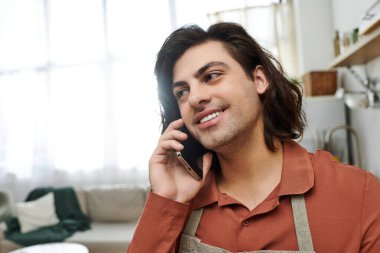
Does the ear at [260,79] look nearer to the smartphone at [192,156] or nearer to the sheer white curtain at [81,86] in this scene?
the smartphone at [192,156]

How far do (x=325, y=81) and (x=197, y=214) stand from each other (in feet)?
7.69

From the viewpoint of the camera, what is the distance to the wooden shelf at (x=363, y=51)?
4.76 ft

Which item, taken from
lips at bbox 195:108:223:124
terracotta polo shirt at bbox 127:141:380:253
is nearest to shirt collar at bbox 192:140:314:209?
terracotta polo shirt at bbox 127:141:380:253

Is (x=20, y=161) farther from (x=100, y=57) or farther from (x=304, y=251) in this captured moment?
(x=304, y=251)

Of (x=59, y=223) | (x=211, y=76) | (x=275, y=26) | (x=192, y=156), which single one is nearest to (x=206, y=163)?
(x=192, y=156)

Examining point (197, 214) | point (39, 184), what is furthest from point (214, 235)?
point (39, 184)

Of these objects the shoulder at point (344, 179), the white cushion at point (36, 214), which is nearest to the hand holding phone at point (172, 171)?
the shoulder at point (344, 179)

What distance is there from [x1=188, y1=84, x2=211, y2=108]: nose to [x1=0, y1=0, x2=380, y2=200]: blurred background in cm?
297

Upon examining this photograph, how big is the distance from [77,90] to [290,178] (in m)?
3.94

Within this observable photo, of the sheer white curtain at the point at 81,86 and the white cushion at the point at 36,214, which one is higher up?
the sheer white curtain at the point at 81,86

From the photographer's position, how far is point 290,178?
3.13ft

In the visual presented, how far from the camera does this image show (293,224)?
2.95ft

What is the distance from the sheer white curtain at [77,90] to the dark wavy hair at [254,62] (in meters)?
2.94

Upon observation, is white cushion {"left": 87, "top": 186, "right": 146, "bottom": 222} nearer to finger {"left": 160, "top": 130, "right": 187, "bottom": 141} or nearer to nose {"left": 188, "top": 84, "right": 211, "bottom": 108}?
finger {"left": 160, "top": 130, "right": 187, "bottom": 141}
